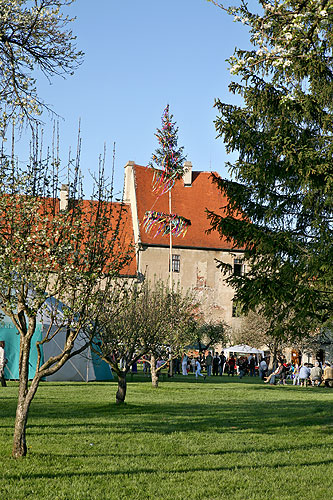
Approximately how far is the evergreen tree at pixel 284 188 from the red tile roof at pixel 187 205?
154ft

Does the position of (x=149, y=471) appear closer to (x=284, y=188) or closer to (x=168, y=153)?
(x=284, y=188)

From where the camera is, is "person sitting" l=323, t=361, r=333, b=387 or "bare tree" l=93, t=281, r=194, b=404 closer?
"bare tree" l=93, t=281, r=194, b=404

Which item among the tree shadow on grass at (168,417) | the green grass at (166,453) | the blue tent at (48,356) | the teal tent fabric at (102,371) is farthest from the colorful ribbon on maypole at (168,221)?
the green grass at (166,453)

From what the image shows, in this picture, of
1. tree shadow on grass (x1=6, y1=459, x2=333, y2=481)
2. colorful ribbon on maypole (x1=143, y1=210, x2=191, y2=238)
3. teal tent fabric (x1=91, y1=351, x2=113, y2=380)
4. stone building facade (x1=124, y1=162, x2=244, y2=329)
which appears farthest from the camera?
stone building facade (x1=124, y1=162, x2=244, y2=329)

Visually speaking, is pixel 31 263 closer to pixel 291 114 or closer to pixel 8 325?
pixel 291 114

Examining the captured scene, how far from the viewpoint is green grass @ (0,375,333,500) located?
8.91 meters

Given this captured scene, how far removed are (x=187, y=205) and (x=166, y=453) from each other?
5940 cm

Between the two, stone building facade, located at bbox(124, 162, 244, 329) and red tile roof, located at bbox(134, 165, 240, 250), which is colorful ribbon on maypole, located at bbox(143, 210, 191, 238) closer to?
stone building facade, located at bbox(124, 162, 244, 329)

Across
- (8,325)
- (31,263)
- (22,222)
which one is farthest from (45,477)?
(8,325)

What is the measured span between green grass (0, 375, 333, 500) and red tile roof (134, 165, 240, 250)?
4648cm

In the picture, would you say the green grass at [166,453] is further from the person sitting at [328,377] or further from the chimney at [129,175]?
the chimney at [129,175]

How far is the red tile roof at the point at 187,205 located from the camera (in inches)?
2635

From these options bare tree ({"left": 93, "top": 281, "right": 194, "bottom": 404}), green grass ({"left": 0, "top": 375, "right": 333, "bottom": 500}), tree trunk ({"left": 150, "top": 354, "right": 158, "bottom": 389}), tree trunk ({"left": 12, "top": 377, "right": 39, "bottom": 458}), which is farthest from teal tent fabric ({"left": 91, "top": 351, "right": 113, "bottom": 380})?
tree trunk ({"left": 12, "top": 377, "right": 39, "bottom": 458})

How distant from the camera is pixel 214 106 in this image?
58.9ft
